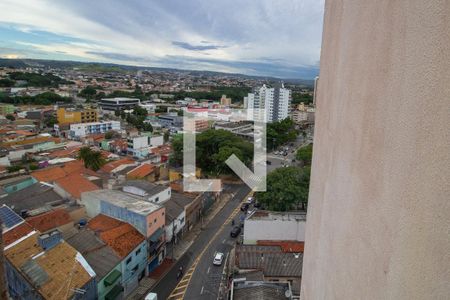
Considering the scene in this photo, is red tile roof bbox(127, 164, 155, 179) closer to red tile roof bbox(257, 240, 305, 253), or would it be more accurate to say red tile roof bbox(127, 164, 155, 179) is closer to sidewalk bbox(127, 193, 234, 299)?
sidewalk bbox(127, 193, 234, 299)

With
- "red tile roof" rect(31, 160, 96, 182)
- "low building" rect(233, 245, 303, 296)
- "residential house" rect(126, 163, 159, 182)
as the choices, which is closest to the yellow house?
"red tile roof" rect(31, 160, 96, 182)

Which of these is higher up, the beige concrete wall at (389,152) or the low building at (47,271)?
the beige concrete wall at (389,152)

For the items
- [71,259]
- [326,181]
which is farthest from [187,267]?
[326,181]

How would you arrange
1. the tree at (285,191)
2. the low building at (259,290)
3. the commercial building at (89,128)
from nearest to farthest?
the low building at (259,290), the tree at (285,191), the commercial building at (89,128)

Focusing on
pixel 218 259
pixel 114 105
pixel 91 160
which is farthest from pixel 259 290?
pixel 114 105

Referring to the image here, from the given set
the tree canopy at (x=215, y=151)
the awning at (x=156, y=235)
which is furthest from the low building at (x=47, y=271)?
the tree canopy at (x=215, y=151)

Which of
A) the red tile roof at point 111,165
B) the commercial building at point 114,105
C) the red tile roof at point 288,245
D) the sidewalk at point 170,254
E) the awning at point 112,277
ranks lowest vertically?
the sidewalk at point 170,254

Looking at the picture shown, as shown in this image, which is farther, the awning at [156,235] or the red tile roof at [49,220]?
the awning at [156,235]

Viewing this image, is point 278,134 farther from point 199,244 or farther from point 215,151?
point 199,244

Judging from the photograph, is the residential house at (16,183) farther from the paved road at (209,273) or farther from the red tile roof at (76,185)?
the paved road at (209,273)
